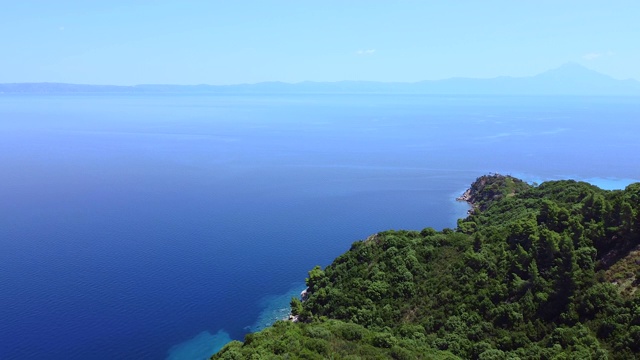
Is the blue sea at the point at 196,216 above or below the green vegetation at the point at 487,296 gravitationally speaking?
below

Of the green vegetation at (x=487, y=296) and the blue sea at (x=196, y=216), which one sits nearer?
the green vegetation at (x=487, y=296)

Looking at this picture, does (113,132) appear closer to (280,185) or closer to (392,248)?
(280,185)

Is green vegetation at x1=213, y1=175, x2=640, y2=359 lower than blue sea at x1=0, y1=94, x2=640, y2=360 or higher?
higher

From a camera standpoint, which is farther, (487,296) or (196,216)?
(196,216)

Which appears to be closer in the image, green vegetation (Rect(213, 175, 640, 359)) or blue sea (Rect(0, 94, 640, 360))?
green vegetation (Rect(213, 175, 640, 359))
